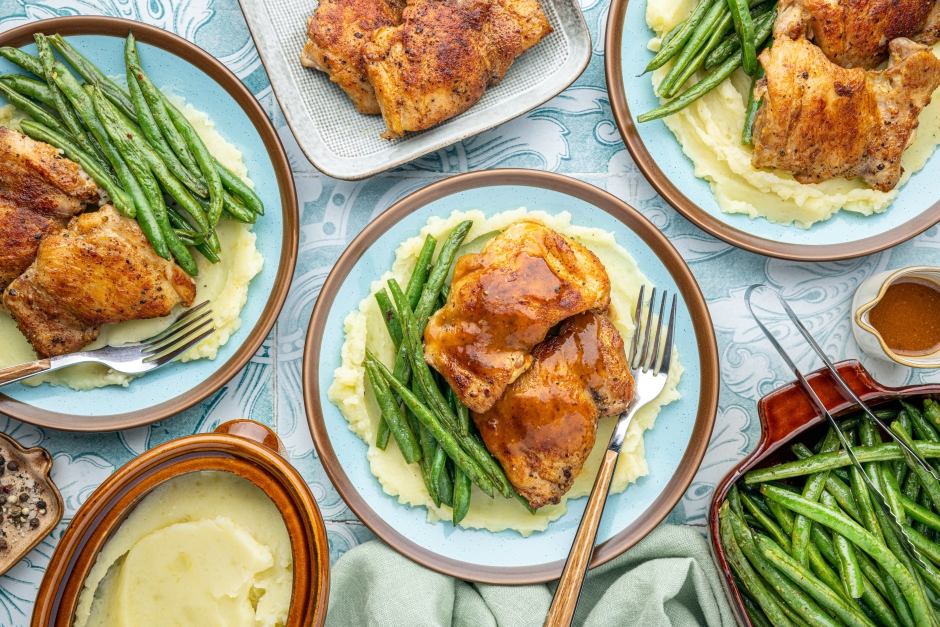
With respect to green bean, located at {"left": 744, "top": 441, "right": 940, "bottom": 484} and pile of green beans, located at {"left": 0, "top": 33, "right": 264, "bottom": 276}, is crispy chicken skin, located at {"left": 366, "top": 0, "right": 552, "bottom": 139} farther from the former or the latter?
green bean, located at {"left": 744, "top": 441, "right": 940, "bottom": 484}

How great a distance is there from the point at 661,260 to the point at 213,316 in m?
3.08

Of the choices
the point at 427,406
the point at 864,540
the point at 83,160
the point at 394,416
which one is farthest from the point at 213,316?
the point at 864,540

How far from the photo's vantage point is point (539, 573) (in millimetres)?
4449

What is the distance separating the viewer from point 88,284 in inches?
166

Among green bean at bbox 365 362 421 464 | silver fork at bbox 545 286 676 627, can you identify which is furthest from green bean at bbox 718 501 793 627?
green bean at bbox 365 362 421 464

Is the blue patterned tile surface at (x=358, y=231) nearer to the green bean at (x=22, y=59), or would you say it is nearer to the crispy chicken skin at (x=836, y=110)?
the green bean at (x=22, y=59)

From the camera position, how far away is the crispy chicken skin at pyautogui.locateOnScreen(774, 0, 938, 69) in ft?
14.4

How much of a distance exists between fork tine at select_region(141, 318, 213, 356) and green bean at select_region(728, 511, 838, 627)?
3.69 m

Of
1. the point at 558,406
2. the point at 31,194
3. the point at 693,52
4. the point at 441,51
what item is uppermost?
the point at 441,51

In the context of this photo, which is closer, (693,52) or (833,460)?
(833,460)

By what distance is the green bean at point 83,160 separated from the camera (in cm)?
426

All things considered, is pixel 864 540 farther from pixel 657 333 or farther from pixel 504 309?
pixel 504 309

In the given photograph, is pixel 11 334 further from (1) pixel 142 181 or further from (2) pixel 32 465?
(1) pixel 142 181

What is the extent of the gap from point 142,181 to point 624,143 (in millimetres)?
3278
